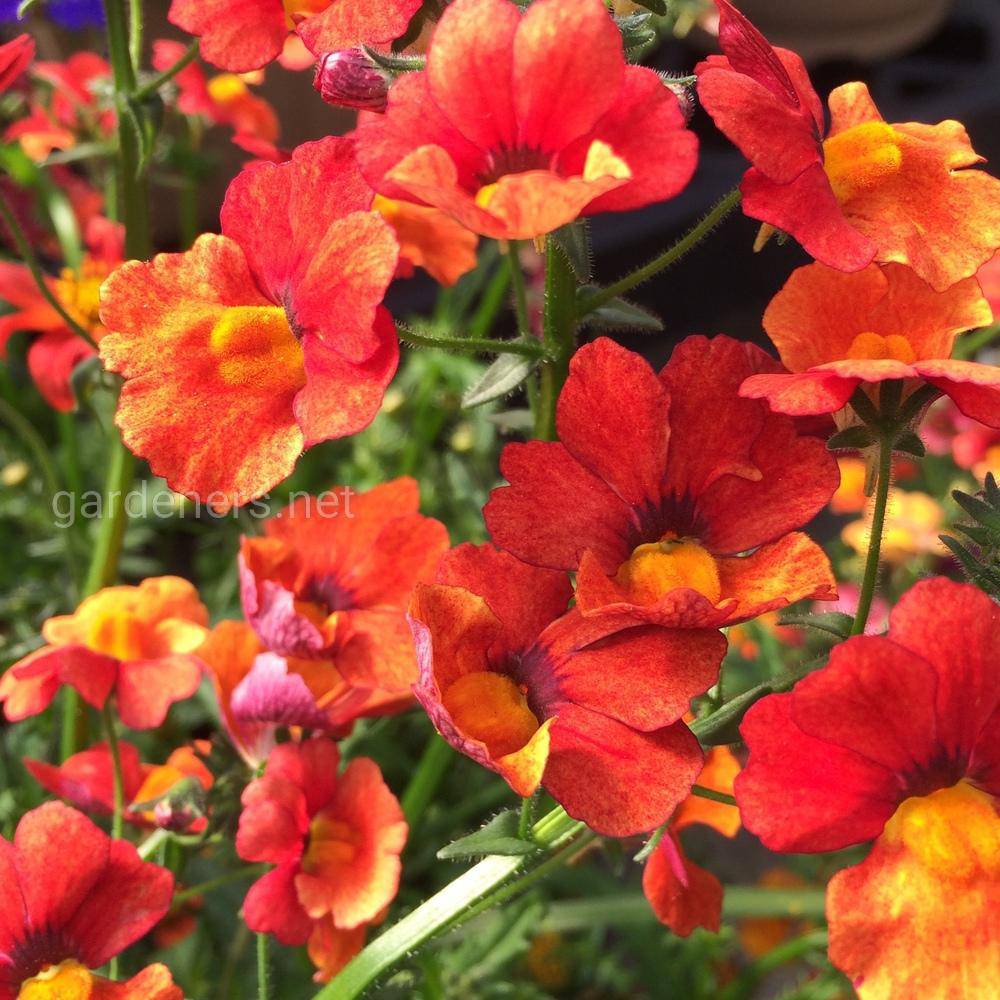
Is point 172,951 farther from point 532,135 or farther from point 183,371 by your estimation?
point 532,135

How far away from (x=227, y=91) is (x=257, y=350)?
2.16 feet

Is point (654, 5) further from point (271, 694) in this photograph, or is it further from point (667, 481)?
point (271, 694)

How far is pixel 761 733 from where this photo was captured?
37 centimetres

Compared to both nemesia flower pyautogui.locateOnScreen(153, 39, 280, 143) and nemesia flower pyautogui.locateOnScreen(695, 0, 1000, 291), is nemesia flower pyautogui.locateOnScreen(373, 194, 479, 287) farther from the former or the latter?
nemesia flower pyautogui.locateOnScreen(153, 39, 280, 143)

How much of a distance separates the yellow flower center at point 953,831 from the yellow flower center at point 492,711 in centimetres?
12

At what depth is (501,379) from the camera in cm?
49

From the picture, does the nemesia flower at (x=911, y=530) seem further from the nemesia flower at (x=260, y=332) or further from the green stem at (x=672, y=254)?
the nemesia flower at (x=260, y=332)

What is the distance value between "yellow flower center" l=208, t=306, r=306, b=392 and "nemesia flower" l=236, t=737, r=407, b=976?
0.62 feet

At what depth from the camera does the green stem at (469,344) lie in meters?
0.44

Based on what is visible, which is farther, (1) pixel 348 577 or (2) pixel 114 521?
(2) pixel 114 521

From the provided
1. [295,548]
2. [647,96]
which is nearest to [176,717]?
[295,548]

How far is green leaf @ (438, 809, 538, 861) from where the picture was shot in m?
0.44

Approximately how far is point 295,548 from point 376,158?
0.83 feet

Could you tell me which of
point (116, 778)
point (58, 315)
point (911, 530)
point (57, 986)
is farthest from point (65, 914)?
point (911, 530)
